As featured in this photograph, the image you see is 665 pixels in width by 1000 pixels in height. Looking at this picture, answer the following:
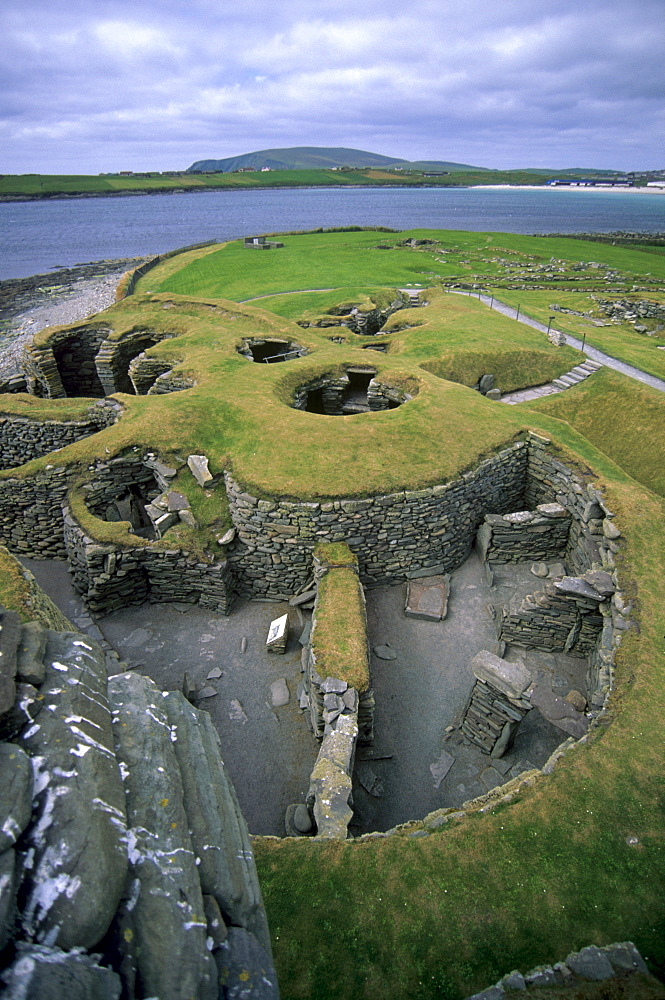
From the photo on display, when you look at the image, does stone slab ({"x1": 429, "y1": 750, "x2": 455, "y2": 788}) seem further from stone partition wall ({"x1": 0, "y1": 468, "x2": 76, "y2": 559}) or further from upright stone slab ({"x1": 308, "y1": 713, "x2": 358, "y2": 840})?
stone partition wall ({"x1": 0, "y1": 468, "x2": 76, "y2": 559})

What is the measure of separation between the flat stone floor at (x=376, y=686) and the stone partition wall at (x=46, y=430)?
20.9 feet

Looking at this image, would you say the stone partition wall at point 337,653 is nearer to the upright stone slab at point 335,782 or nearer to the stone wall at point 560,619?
the upright stone slab at point 335,782

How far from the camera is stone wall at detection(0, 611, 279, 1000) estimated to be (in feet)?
7.97

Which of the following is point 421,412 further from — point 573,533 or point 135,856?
point 135,856

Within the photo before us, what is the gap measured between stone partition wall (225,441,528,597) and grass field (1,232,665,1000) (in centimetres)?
52

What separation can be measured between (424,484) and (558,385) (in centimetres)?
1364

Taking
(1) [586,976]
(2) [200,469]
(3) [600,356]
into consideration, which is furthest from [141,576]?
(3) [600,356]

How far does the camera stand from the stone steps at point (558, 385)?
23.2 m

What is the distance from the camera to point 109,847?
2.80 metres

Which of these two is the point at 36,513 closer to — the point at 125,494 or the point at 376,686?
the point at 125,494

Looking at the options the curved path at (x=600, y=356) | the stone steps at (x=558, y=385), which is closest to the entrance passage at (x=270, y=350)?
the stone steps at (x=558, y=385)

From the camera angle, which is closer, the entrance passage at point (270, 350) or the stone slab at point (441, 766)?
the stone slab at point (441, 766)

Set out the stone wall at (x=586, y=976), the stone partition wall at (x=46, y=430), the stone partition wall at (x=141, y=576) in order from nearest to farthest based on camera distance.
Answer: the stone wall at (x=586, y=976)
the stone partition wall at (x=141, y=576)
the stone partition wall at (x=46, y=430)

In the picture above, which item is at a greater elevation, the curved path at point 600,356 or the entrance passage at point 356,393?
the curved path at point 600,356
